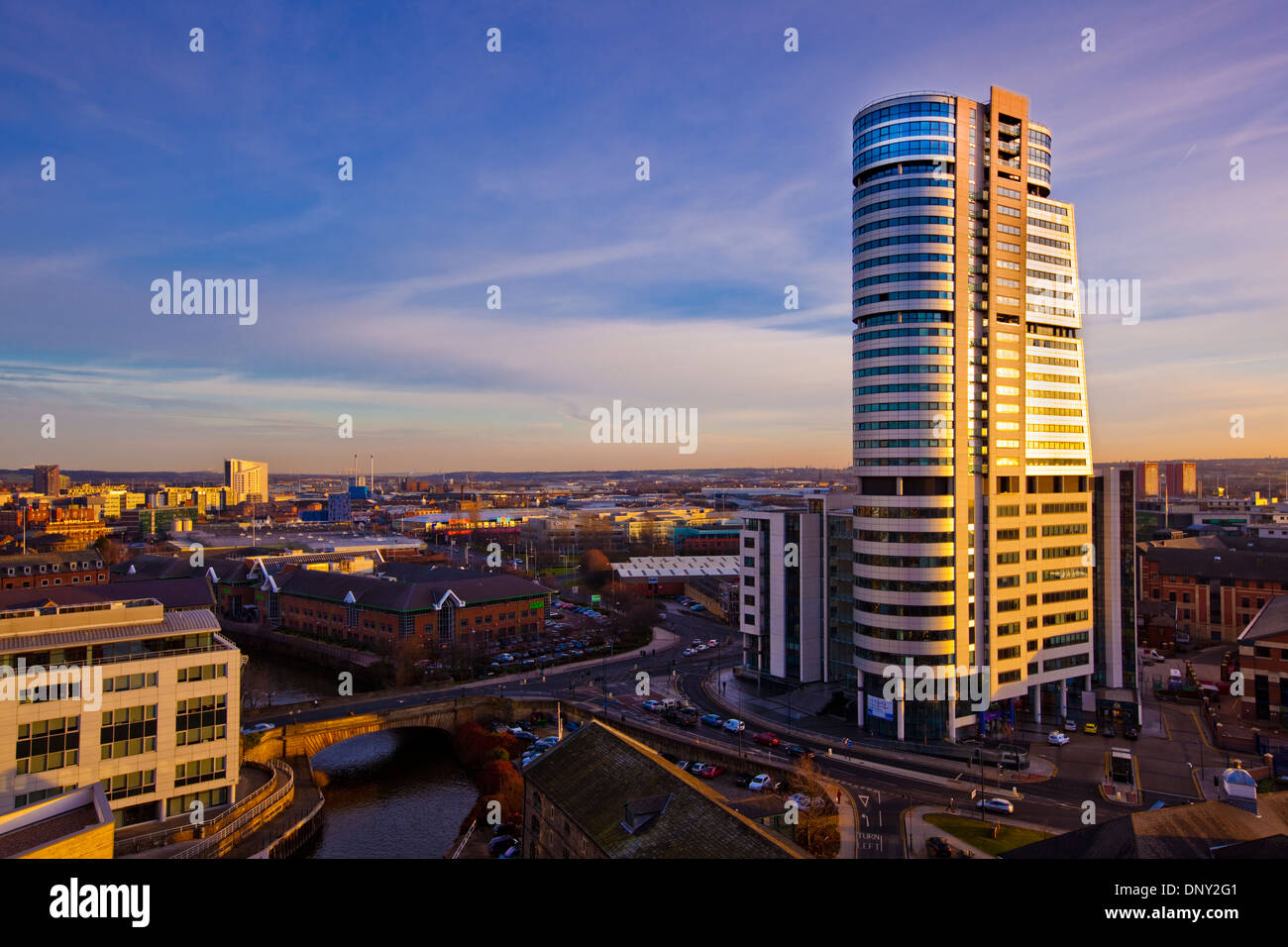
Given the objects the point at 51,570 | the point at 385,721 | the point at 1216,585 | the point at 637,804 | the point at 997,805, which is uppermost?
the point at 637,804

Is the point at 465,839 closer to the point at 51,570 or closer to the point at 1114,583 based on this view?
the point at 1114,583

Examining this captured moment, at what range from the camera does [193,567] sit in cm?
5472

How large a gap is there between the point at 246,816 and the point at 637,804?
12046 millimetres

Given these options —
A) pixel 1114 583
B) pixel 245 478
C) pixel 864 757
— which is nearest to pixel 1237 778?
pixel 864 757

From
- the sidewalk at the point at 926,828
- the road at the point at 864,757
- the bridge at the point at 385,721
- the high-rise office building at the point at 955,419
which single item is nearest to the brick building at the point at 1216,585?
the high-rise office building at the point at 955,419

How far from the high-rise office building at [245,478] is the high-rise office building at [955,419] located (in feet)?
491

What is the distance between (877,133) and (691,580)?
122 feet

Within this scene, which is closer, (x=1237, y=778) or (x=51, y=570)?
(x=1237, y=778)

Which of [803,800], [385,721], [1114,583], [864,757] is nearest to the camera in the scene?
[803,800]

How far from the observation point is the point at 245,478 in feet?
529

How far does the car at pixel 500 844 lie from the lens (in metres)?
19.4
